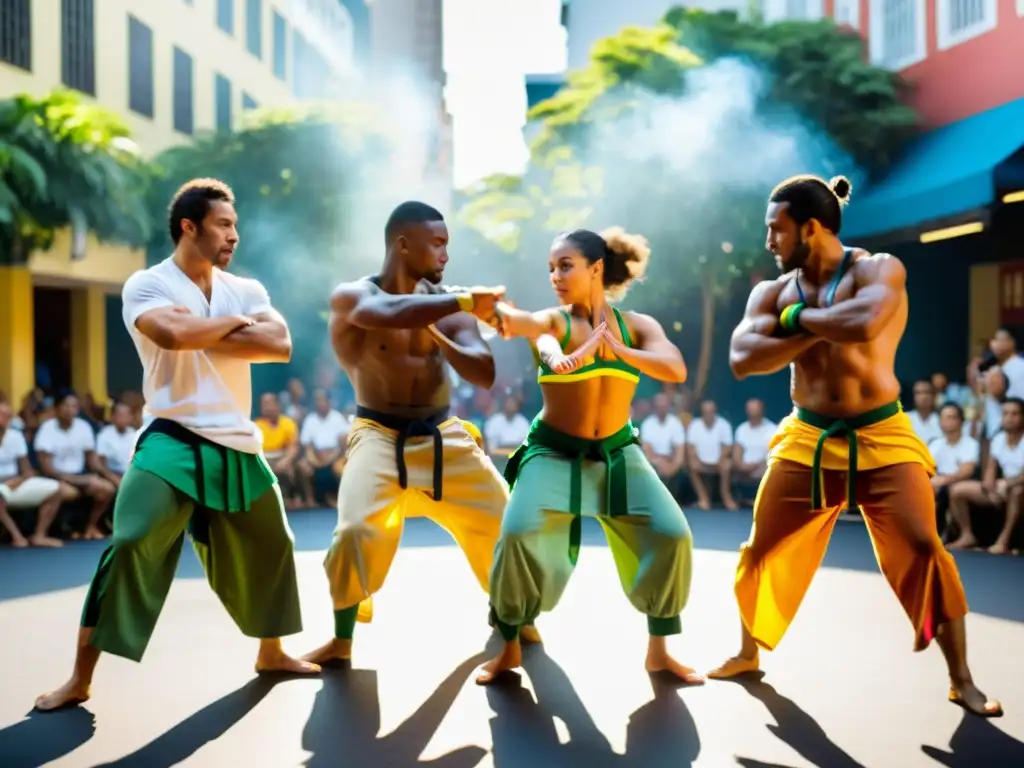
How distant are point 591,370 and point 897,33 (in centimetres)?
1305

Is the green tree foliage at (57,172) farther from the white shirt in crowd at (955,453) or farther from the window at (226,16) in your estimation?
the window at (226,16)

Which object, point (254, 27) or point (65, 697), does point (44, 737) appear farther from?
point (254, 27)

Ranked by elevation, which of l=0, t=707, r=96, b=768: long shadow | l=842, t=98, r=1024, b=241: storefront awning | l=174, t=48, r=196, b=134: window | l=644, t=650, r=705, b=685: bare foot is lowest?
l=0, t=707, r=96, b=768: long shadow

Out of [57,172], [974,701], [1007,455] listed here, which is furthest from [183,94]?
[974,701]

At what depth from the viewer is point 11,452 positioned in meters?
10.6

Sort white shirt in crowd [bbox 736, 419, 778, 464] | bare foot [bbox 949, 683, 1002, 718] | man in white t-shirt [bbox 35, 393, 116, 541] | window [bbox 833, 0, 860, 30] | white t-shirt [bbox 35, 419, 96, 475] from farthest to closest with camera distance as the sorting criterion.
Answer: window [bbox 833, 0, 860, 30] → white shirt in crowd [bbox 736, 419, 778, 464] → white t-shirt [bbox 35, 419, 96, 475] → man in white t-shirt [bbox 35, 393, 116, 541] → bare foot [bbox 949, 683, 1002, 718]

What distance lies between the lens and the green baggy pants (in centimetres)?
494

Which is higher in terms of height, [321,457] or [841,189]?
[841,189]

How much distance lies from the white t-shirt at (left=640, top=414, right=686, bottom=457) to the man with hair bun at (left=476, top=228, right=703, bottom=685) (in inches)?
299

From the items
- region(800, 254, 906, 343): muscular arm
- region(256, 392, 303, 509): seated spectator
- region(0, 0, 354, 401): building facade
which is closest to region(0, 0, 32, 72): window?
region(0, 0, 354, 401): building facade

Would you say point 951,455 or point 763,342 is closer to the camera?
point 763,342

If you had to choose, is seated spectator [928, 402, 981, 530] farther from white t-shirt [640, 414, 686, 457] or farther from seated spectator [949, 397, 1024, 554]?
white t-shirt [640, 414, 686, 457]

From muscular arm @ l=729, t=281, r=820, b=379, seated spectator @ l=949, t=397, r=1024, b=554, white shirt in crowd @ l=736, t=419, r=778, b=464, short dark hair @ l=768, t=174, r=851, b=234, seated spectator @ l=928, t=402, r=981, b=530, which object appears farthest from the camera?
white shirt in crowd @ l=736, t=419, r=778, b=464

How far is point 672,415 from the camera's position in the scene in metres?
13.0
